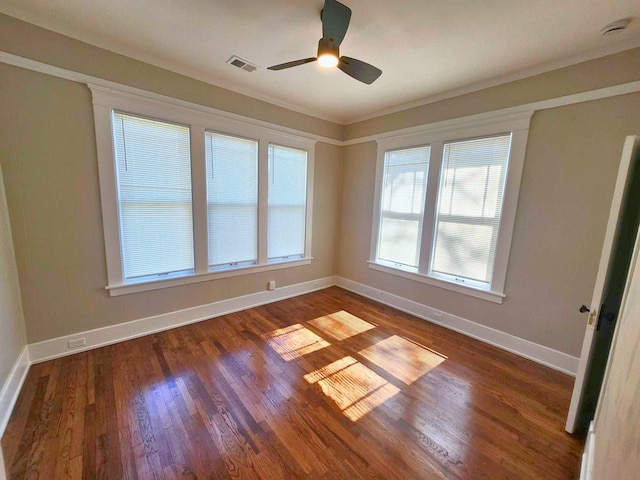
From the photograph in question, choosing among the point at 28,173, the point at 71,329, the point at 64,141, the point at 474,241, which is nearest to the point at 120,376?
the point at 71,329

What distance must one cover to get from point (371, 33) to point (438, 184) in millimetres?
1837

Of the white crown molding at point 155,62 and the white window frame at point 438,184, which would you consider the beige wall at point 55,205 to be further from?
the white window frame at point 438,184

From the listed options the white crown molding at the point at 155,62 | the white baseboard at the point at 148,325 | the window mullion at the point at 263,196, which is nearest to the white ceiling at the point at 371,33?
the white crown molding at the point at 155,62

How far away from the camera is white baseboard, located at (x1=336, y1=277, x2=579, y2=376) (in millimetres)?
2449

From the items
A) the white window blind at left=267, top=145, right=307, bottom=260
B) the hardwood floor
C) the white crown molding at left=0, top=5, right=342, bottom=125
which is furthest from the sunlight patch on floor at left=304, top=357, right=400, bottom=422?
the white crown molding at left=0, top=5, right=342, bottom=125

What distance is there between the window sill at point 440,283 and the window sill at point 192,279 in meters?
1.31

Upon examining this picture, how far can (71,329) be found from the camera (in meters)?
2.42

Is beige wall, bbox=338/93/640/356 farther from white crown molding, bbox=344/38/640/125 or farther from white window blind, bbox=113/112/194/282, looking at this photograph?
white window blind, bbox=113/112/194/282

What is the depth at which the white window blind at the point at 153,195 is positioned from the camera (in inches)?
100.0

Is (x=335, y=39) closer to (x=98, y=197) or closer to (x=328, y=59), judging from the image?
(x=328, y=59)

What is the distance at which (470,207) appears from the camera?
2.96 meters

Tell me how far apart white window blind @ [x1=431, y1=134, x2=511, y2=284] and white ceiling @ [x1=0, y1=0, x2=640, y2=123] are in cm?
71

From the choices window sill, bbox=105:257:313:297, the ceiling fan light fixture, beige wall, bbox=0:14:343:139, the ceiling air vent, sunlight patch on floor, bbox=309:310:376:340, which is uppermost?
the ceiling air vent

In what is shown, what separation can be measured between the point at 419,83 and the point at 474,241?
1.86 meters
